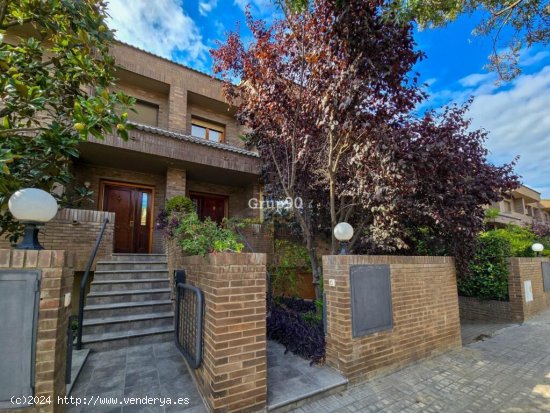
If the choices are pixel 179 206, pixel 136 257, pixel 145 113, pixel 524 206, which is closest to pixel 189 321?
pixel 136 257

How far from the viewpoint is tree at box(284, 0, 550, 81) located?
3.68 metres

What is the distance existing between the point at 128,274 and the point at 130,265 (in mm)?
349

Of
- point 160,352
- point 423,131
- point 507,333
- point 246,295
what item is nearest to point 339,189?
point 423,131

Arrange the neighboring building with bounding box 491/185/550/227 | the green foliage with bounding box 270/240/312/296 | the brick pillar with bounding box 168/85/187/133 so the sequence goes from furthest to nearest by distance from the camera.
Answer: the neighboring building with bounding box 491/185/550/227 → the brick pillar with bounding box 168/85/187/133 → the green foliage with bounding box 270/240/312/296

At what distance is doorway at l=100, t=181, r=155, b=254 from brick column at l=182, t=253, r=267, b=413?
635 centimetres

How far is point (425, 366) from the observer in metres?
3.86

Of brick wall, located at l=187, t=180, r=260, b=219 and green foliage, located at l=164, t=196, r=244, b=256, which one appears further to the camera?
brick wall, located at l=187, t=180, r=260, b=219

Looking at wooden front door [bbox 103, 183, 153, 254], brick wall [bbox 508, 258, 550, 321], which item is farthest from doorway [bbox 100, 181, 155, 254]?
brick wall [bbox 508, 258, 550, 321]

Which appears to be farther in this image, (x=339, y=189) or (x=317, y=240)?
(x=317, y=240)

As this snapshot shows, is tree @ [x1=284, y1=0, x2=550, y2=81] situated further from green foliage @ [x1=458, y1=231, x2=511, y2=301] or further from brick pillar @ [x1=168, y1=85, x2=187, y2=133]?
brick pillar @ [x1=168, y1=85, x2=187, y2=133]

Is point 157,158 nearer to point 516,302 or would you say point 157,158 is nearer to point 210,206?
point 210,206

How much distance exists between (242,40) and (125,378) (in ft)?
18.9

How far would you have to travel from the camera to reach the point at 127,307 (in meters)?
4.56

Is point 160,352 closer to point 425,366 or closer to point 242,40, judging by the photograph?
point 425,366
